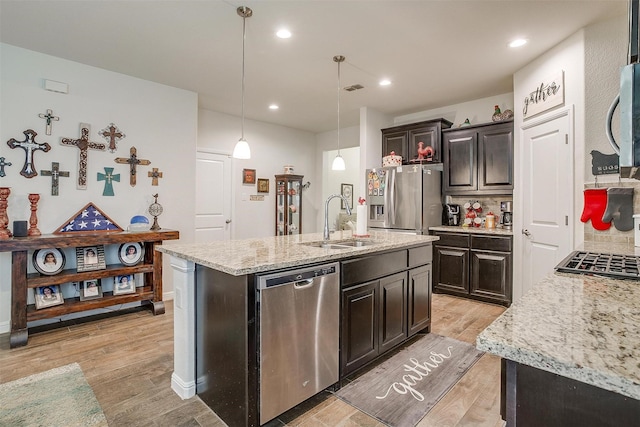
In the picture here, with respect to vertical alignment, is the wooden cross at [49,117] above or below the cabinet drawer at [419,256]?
above

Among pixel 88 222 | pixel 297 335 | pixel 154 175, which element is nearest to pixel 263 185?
pixel 154 175

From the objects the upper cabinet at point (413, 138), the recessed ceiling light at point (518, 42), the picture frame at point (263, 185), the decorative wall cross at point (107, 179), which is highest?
the recessed ceiling light at point (518, 42)

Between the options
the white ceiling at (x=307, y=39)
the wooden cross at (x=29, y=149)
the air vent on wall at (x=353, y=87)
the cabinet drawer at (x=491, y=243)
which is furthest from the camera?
the air vent on wall at (x=353, y=87)

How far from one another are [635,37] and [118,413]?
277 cm

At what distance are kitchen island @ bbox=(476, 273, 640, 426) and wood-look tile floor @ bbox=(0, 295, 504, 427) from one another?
4.44 ft

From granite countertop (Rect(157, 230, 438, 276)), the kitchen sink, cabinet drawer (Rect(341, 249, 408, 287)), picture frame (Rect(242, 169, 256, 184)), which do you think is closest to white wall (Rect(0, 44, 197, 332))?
picture frame (Rect(242, 169, 256, 184))

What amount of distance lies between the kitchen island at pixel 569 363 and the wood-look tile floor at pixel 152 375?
4.44 ft

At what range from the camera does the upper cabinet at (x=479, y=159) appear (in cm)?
407

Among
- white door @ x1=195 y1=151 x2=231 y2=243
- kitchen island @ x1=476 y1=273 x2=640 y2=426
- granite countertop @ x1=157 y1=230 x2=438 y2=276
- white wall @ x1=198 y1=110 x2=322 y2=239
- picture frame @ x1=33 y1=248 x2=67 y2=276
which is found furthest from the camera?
white wall @ x1=198 y1=110 x2=322 y2=239

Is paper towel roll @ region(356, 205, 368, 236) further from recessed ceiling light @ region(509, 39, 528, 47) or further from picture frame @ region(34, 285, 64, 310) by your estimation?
picture frame @ region(34, 285, 64, 310)

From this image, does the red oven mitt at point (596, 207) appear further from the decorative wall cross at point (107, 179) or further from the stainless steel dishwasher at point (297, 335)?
the decorative wall cross at point (107, 179)

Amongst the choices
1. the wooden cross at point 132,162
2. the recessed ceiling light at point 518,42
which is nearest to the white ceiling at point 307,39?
the recessed ceiling light at point 518,42

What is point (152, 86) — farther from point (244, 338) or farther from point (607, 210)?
point (607, 210)

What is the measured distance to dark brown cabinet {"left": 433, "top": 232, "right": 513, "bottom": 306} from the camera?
387 centimetres
